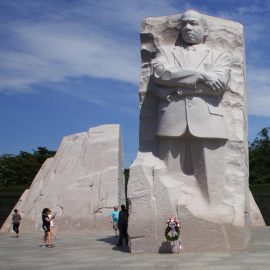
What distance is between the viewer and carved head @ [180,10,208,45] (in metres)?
9.59

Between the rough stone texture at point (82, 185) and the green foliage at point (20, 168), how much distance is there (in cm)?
1979

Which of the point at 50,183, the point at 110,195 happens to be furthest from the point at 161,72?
the point at 50,183

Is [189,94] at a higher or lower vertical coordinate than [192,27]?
lower

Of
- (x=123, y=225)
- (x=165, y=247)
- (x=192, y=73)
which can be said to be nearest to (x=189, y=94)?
(x=192, y=73)

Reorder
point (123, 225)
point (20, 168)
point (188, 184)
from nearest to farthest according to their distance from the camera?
1. point (188, 184)
2. point (123, 225)
3. point (20, 168)

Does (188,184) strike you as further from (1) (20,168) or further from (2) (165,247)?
(1) (20,168)

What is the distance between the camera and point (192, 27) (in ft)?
31.4

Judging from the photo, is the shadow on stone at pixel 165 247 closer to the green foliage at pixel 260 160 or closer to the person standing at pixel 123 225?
the person standing at pixel 123 225

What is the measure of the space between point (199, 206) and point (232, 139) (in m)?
1.44

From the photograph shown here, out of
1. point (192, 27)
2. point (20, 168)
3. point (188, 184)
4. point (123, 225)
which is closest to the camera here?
point (188, 184)

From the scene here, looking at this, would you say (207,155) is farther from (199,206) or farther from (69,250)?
(69,250)

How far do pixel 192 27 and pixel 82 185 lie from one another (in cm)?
802

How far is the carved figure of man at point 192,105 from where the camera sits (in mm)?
9078

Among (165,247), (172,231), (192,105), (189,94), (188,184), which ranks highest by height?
(189,94)
